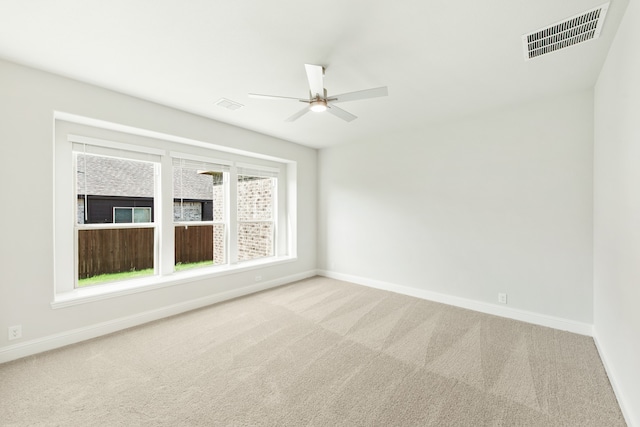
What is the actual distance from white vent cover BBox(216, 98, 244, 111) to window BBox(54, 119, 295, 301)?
89 centimetres

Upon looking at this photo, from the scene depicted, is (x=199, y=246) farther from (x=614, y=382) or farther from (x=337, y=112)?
(x=614, y=382)

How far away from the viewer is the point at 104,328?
9.47ft

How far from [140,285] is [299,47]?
3199 millimetres

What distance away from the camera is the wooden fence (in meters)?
3.16

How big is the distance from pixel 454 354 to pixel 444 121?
3072mm

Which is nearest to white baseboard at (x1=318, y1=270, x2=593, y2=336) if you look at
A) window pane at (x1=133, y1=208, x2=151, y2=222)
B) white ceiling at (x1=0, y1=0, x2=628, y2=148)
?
white ceiling at (x1=0, y1=0, x2=628, y2=148)

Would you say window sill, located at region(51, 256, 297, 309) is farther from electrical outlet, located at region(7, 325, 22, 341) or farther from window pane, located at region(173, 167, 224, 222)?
window pane, located at region(173, 167, 224, 222)

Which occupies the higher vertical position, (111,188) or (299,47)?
(299,47)

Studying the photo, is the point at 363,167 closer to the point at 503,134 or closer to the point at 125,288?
the point at 503,134

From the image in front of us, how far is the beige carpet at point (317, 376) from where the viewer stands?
5.79ft

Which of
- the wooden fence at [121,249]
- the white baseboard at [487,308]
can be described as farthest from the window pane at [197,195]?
the white baseboard at [487,308]

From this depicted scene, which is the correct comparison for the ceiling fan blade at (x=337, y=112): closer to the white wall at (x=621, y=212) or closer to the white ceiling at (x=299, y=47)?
the white ceiling at (x=299, y=47)

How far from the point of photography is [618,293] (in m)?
1.97

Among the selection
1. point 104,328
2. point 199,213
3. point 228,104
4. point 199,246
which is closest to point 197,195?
point 199,213
